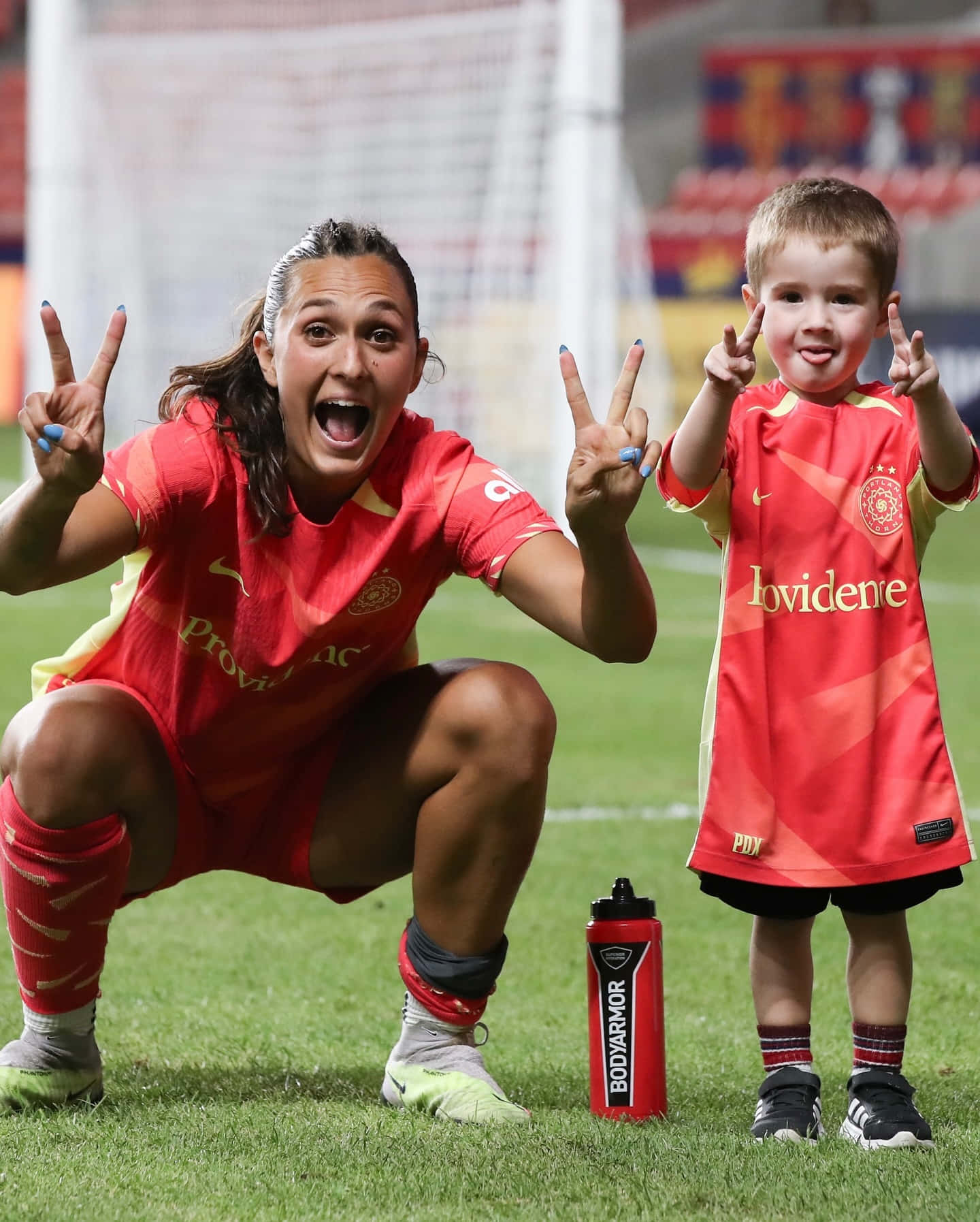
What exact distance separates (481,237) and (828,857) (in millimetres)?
8811

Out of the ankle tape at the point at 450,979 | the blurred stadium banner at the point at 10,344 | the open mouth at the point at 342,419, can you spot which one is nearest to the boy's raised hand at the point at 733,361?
the open mouth at the point at 342,419

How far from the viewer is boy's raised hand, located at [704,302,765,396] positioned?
2295mm

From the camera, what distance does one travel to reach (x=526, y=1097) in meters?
2.59

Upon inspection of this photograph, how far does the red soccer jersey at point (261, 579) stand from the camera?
2494mm

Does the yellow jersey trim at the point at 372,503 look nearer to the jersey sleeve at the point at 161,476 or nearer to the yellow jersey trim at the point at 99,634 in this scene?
the jersey sleeve at the point at 161,476

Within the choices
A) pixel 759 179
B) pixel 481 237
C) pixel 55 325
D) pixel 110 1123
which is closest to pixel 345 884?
pixel 110 1123

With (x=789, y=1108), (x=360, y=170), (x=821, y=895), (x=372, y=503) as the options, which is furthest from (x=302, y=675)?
(x=360, y=170)

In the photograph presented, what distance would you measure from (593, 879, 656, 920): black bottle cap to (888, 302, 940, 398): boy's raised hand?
72 centimetres

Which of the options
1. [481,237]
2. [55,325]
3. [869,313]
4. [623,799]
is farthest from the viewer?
[481,237]

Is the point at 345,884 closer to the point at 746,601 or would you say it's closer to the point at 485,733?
the point at 485,733

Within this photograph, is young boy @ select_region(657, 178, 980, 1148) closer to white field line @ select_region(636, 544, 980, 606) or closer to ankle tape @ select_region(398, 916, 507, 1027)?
ankle tape @ select_region(398, 916, 507, 1027)

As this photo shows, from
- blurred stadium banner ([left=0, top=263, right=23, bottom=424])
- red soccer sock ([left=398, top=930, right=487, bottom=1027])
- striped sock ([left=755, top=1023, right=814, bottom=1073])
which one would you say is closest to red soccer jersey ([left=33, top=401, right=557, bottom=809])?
red soccer sock ([left=398, top=930, right=487, bottom=1027])

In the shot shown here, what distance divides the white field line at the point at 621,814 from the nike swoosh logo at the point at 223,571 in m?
2.10

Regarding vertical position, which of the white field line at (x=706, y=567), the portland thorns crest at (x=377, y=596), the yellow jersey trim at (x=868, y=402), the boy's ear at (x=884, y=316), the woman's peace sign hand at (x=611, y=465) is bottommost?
the white field line at (x=706, y=567)
